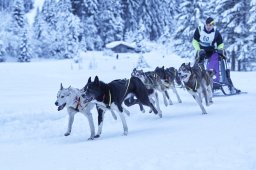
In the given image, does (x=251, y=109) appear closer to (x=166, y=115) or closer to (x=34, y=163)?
(x=166, y=115)

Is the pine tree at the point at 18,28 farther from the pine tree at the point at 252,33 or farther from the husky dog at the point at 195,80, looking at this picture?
the husky dog at the point at 195,80

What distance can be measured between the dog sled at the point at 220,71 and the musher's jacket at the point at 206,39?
0.69 feet

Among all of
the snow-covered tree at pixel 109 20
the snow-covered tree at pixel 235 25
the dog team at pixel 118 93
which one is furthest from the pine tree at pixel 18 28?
the dog team at pixel 118 93

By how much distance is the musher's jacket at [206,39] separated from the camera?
37.3 ft

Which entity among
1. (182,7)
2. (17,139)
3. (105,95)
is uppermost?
(182,7)

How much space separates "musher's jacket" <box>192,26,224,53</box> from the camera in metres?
11.4


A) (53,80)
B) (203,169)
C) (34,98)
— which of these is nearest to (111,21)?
(53,80)

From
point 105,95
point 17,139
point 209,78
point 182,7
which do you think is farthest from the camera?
point 182,7

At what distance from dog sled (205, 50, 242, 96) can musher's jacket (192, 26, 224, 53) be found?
0.69 feet

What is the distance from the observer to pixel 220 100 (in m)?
11.3

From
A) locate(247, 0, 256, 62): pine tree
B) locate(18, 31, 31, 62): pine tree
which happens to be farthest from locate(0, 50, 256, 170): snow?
locate(18, 31, 31, 62): pine tree

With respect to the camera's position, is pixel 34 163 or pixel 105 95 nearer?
pixel 34 163

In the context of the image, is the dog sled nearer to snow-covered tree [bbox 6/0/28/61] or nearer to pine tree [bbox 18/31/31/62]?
pine tree [bbox 18/31/31/62]

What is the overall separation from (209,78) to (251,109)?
52.9 inches
